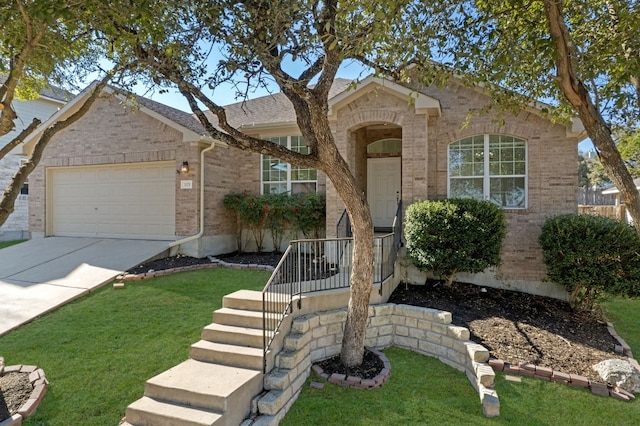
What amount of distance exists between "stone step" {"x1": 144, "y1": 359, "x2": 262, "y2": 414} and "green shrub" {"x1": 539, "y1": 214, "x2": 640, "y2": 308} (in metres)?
6.35

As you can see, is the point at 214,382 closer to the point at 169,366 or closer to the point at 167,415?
the point at 167,415

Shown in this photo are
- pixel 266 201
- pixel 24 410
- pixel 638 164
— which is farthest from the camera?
pixel 638 164

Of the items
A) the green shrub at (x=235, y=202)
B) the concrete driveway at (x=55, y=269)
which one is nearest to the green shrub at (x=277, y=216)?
the green shrub at (x=235, y=202)

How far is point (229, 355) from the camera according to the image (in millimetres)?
4406

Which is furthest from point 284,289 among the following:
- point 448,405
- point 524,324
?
point 524,324

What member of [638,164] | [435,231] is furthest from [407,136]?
[638,164]

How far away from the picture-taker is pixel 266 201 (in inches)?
426

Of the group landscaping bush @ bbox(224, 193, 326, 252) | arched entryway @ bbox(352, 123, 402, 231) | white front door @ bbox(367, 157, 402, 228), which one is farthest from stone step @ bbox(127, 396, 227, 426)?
white front door @ bbox(367, 157, 402, 228)

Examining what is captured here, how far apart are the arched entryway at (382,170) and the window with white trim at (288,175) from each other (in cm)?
173

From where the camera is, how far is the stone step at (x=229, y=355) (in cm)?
429

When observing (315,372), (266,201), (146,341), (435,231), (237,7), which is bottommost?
(315,372)

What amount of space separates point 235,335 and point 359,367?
6.13ft

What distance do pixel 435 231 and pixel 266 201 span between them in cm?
551

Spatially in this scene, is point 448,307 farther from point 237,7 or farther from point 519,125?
point 237,7
